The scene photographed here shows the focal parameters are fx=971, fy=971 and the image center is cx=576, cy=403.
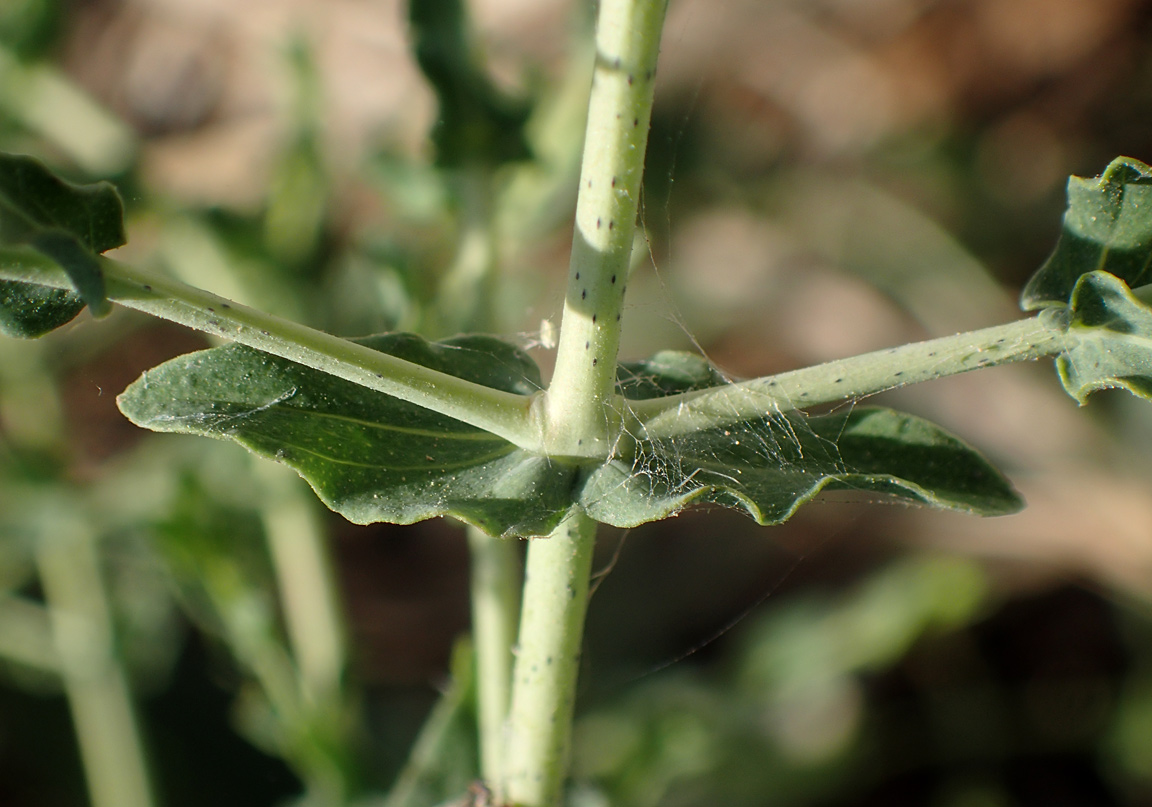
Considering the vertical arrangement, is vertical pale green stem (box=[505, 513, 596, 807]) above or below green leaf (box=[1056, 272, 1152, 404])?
below

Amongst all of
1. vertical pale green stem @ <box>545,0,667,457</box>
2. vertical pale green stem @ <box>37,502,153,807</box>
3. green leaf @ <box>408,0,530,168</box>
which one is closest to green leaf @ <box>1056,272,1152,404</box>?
vertical pale green stem @ <box>545,0,667,457</box>

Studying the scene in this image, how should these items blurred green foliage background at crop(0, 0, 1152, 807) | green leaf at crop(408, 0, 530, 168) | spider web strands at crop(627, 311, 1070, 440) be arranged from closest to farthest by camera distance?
1. spider web strands at crop(627, 311, 1070, 440)
2. green leaf at crop(408, 0, 530, 168)
3. blurred green foliage background at crop(0, 0, 1152, 807)

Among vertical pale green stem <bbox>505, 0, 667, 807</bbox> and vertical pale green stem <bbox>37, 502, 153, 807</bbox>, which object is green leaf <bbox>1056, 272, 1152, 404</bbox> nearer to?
vertical pale green stem <bbox>505, 0, 667, 807</bbox>

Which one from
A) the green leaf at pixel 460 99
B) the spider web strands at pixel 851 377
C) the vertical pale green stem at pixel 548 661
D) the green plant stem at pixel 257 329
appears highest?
the green leaf at pixel 460 99

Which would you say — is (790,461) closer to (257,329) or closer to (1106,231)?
(1106,231)

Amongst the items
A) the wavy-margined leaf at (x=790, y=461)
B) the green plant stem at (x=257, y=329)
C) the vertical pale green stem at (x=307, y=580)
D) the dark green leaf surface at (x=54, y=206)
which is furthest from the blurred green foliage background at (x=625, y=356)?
the dark green leaf surface at (x=54, y=206)

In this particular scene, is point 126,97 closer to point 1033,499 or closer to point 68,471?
point 68,471

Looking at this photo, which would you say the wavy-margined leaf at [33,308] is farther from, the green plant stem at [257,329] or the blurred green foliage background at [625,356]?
the blurred green foliage background at [625,356]
